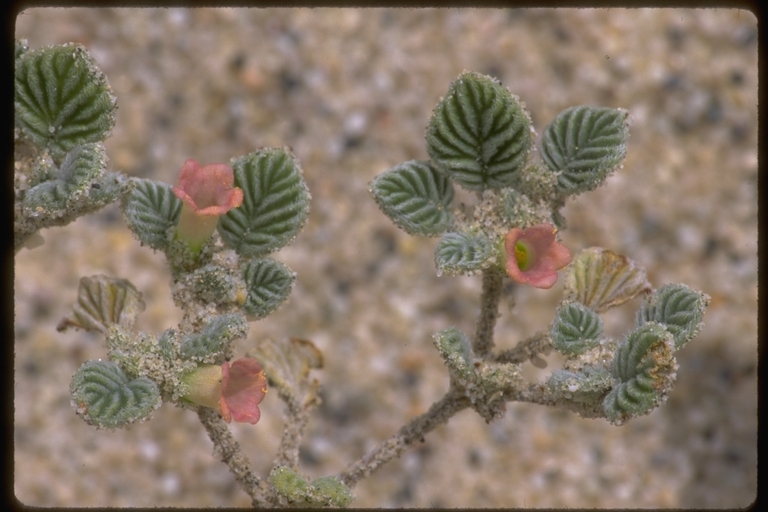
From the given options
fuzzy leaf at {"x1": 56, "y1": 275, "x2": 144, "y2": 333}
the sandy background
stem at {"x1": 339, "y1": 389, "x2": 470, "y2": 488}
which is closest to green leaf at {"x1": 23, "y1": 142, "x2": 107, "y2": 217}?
fuzzy leaf at {"x1": 56, "y1": 275, "x2": 144, "y2": 333}

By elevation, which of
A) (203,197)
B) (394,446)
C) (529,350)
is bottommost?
(394,446)

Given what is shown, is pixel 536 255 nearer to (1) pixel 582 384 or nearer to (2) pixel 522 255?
(2) pixel 522 255

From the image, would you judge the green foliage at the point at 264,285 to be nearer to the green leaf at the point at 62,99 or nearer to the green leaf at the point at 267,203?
the green leaf at the point at 267,203

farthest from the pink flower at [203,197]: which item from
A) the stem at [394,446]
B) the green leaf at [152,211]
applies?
the stem at [394,446]

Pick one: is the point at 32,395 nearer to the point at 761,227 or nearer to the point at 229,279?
the point at 229,279

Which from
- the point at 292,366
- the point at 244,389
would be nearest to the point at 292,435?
the point at 292,366

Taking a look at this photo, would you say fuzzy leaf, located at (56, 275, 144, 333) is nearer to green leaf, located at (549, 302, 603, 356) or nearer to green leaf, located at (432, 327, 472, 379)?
green leaf, located at (432, 327, 472, 379)
